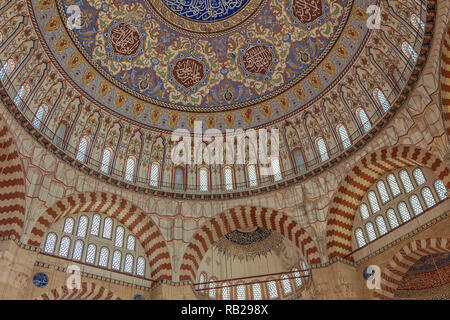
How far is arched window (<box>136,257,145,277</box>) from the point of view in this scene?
17.1 metres

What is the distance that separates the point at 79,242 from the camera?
643 inches

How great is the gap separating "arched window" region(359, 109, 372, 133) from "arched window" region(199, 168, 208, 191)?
8.11 meters

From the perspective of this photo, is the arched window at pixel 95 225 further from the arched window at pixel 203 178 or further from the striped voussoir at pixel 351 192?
the striped voussoir at pixel 351 192

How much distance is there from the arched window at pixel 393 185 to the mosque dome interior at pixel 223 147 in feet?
0.58

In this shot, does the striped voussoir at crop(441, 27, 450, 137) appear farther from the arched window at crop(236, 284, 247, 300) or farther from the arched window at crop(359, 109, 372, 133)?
the arched window at crop(236, 284, 247, 300)

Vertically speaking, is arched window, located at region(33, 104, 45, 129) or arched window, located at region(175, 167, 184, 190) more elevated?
arched window, located at region(33, 104, 45, 129)

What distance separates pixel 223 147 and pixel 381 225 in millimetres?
8707

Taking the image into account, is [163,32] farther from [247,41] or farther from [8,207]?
[8,207]

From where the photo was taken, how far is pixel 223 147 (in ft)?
66.7

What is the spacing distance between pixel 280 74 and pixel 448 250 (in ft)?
36.7

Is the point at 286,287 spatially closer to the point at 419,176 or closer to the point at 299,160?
the point at 299,160

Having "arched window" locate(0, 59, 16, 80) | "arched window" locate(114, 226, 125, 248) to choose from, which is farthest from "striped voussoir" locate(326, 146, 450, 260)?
"arched window" locate(0, 59, 16, 80)

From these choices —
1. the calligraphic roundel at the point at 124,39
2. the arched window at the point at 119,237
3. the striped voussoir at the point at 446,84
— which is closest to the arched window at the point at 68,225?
the arched window at the point at 119,237

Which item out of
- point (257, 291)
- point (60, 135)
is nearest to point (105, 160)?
point (60, 135)
